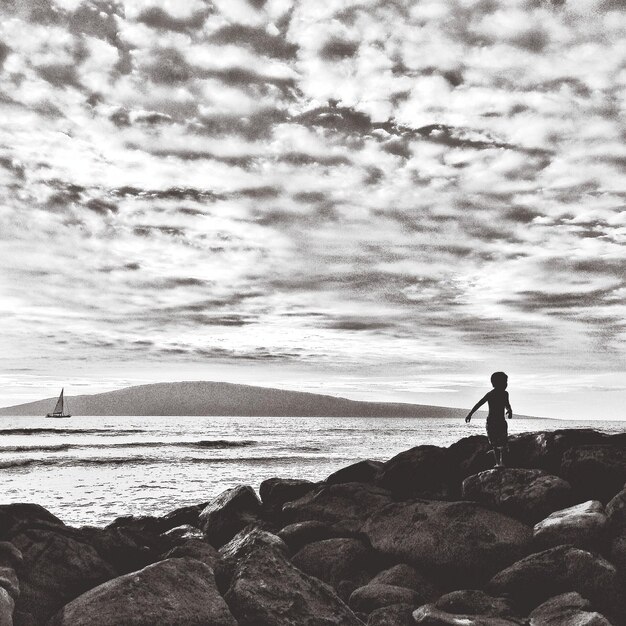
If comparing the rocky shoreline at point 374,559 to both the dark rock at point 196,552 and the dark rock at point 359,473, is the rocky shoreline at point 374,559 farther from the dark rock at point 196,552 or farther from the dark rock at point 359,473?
the dark rock at point 359,473

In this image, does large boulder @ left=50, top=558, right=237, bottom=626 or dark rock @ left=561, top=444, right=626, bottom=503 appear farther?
dark rock @ left=561, top=444, right=626, bottom=503

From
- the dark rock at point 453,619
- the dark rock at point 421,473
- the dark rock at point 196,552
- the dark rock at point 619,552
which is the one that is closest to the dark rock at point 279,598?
the dark rock at point 453,619

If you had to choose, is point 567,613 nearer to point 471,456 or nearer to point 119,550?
point 471,456

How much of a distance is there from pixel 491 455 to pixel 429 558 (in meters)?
3.61

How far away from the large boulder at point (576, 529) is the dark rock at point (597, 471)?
3.81 ft

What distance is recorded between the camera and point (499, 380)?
980 centimetres

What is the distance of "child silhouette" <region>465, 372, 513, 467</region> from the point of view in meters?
9.53

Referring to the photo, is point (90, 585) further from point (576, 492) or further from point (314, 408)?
point (314, 408)

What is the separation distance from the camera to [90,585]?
6.17m

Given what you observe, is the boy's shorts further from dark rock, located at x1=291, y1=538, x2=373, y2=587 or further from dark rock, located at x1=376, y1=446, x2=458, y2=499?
dark rock, located at x1=291, y1=538, x2=373, y2=587

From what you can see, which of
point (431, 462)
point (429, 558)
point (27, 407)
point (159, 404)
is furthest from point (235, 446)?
point (27, 407)

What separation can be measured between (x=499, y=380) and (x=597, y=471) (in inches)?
87.2

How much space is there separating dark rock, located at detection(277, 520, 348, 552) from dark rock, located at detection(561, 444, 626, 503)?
361 cm

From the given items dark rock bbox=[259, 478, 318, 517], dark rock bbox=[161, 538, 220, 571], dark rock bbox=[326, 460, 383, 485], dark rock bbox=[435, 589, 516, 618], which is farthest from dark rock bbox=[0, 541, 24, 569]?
dark rock bbox=[326, 460, 383, 485]
